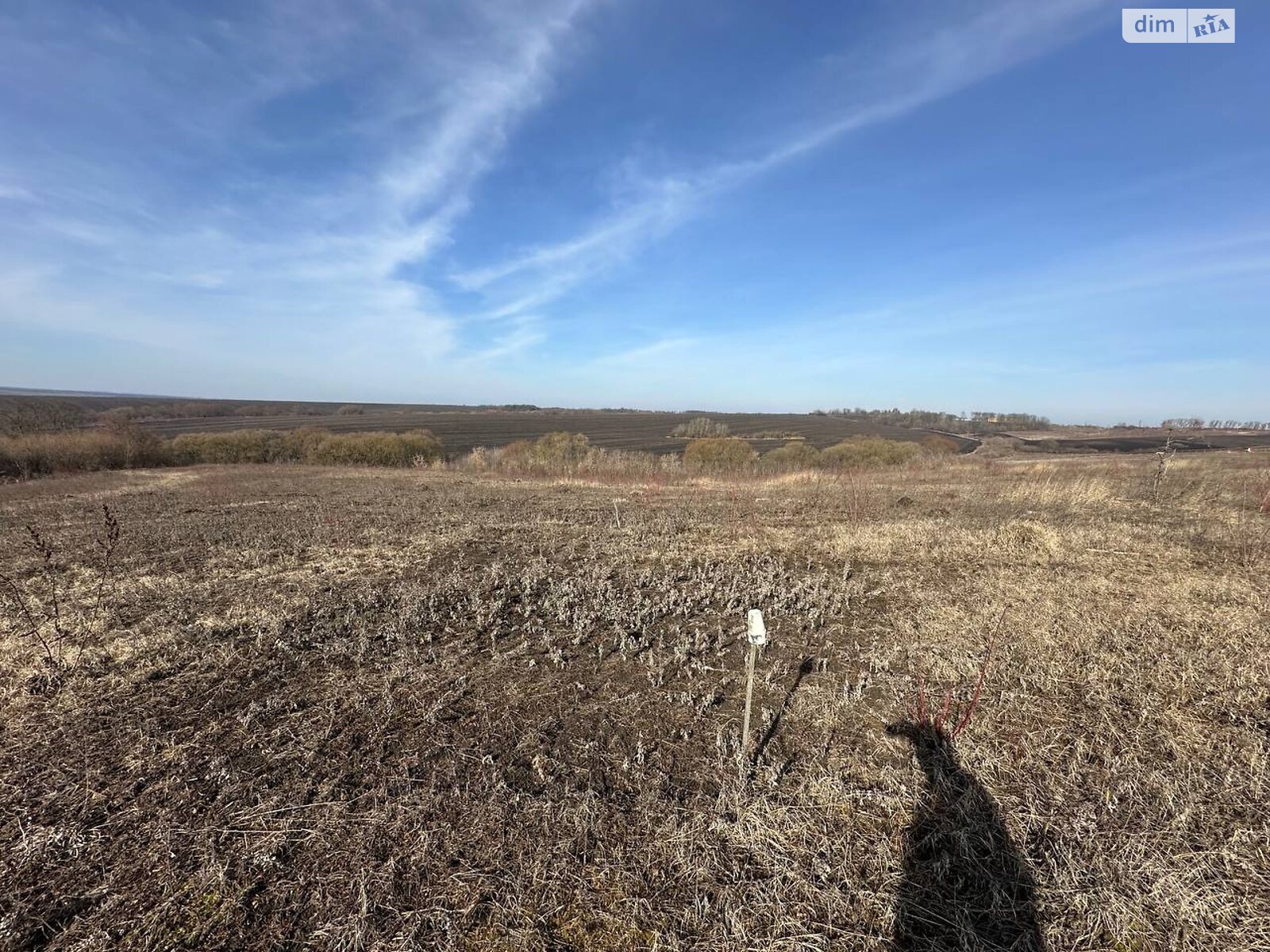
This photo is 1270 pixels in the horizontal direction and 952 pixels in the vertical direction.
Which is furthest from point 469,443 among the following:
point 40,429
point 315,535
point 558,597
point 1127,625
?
point 1127,625

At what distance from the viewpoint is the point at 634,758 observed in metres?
3.26

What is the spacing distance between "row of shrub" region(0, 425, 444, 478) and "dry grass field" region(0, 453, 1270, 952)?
24.9 metres

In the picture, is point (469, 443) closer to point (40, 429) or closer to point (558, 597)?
point (40, 429)

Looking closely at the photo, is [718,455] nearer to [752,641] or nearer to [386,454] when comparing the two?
[386,454]

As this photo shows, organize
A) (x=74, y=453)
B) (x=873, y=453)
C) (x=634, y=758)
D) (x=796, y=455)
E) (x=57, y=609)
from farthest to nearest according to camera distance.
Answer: (x=796, y=455)
(x=873, y=453)
(x=74, y=453)
(x=57, y=609)
(x=634, y=758)

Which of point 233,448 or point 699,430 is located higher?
point 699,430

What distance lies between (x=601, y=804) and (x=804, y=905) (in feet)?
3.65

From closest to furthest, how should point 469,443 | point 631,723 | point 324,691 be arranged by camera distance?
1. point 631,723
2. point 324,691
3. point 469,443

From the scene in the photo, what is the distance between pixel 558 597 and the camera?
20.8ft

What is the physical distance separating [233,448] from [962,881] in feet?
129

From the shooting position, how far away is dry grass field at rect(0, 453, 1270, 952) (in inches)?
88.7

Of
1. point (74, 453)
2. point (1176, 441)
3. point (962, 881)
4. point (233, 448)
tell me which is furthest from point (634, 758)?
point (233, 448)

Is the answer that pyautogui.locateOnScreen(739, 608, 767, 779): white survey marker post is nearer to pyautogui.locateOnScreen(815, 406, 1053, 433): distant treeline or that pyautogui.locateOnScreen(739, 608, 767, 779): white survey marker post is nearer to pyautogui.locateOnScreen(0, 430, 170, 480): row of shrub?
pyautogui.locateOnScreen(0, 430, 170, 480): row of shrub

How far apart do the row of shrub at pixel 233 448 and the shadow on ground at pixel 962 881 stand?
28797 millimetres
